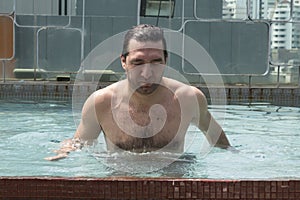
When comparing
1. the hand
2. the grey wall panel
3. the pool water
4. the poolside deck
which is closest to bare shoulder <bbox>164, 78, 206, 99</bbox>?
the pool water

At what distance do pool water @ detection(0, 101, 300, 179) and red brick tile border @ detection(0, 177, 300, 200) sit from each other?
0.37 m

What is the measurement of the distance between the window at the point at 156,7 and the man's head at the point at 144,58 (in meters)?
6.55

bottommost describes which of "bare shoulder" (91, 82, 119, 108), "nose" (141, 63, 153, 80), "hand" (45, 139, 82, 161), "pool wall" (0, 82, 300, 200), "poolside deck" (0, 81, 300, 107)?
"poolside deck" (0, 81, 300, 107)

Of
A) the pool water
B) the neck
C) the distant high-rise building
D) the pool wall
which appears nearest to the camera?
the pool wall

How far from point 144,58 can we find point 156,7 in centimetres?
697

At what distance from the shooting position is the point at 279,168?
3.28 meters

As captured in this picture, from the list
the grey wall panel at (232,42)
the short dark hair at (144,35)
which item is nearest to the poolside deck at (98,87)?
the grey wall panel at (232,42)

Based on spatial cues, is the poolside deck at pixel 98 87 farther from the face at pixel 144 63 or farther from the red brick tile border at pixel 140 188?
the red brick tile border at pixel 140 188

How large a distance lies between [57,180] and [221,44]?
9.36m

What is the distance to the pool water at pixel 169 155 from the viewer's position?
3.01 metres

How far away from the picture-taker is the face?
125 inches

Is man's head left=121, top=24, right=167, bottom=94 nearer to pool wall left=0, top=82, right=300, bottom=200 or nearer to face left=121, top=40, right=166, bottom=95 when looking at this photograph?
face left=121, top=40, right=166, bottom=95

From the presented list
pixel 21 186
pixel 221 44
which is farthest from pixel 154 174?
pixel 221 44

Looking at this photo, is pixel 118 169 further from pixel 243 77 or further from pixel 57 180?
pixel 243 77
